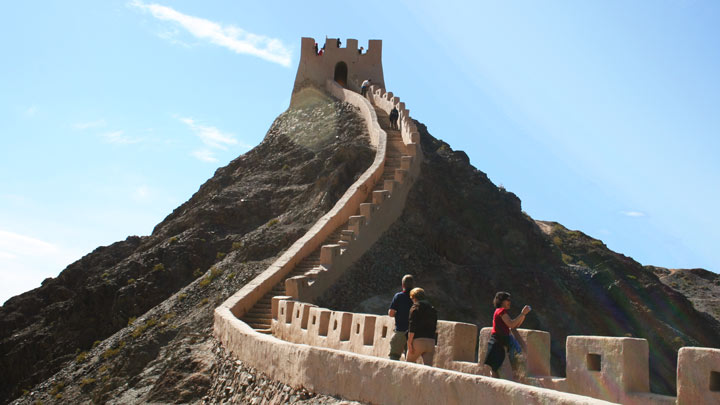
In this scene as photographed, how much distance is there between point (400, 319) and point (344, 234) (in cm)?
1108

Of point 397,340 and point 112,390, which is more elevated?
point 397,340

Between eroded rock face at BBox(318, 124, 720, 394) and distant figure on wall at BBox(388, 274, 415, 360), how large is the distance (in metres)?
8.75

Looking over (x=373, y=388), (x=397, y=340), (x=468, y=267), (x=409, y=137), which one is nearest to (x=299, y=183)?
(x=409, y=137)

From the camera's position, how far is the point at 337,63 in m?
39.4

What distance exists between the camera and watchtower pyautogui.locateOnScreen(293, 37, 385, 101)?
128ft

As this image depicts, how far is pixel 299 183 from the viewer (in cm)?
2961

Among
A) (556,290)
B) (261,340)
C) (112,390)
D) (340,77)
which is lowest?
(112,390)

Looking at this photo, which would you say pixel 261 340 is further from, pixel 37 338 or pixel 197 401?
pixel 37 338

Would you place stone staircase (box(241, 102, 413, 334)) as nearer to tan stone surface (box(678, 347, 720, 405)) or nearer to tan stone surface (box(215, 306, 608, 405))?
tan stone surface (box(215, 306, 608, 405))

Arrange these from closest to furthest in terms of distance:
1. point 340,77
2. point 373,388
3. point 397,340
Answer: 1. point 373,388
2. point 397,340
3. point 340,77

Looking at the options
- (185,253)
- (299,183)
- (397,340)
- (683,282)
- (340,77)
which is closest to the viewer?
(397,340)

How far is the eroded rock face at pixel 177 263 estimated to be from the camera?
23.0m

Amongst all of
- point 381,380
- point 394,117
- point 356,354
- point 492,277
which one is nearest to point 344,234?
point 492,277

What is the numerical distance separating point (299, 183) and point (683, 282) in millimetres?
26991
